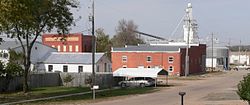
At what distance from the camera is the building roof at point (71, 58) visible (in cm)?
7719

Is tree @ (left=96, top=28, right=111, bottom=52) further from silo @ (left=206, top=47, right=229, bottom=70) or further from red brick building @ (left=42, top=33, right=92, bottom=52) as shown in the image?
silo @ (left=206, top=47, right=229, bottom=70)

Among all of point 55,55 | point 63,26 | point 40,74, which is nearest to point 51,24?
point 63,26

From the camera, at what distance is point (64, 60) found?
79625 mm

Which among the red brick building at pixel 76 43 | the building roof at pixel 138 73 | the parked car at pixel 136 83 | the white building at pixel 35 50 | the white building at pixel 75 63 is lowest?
the parked car at pixel 136 83

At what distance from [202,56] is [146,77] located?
51.6 metres

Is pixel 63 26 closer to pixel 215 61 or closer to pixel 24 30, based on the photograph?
pixel 24 30

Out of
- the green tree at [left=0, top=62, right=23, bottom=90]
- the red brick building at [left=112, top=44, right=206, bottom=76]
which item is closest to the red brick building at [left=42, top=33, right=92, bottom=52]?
the red brick building at [left=112, top=44, right=206, bottom=76]

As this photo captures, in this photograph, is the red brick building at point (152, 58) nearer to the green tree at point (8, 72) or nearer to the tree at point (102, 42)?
the tree at point (102, 42)

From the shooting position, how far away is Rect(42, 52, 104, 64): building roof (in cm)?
7719

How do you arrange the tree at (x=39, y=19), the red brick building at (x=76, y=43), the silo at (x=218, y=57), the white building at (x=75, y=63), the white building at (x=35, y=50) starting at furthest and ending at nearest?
1. the silo at (x=218, y=57)
2. the red brick building at (x=76, y=43)
3. the white building at (x=35, y=50)
4. the white building at (x=75, y=63)
5. the tree at (x=39, y=19)

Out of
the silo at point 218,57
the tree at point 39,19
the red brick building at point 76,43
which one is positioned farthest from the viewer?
the silo at point 218,57

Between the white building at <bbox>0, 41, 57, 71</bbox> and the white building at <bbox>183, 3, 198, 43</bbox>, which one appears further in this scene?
the white building at <bbox>183, 3, 198, 43</bbox>

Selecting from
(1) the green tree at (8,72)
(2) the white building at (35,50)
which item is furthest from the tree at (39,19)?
(2) the white building at (35,50)

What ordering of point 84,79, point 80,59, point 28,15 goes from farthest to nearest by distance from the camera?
point 80,59, point 84,79, point 28,15
